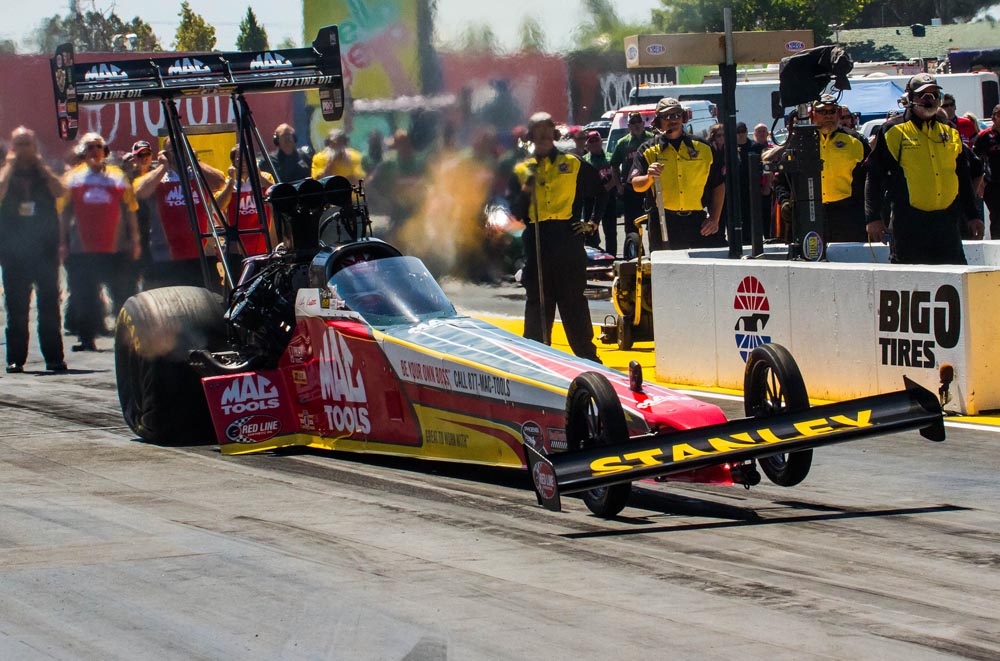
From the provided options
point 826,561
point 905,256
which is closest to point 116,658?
point 826,561

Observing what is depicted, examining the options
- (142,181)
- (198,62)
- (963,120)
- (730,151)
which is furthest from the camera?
(963,120)

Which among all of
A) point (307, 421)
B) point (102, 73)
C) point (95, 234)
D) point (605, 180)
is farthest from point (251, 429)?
point (605, 180)

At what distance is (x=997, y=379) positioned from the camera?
9.64 meters

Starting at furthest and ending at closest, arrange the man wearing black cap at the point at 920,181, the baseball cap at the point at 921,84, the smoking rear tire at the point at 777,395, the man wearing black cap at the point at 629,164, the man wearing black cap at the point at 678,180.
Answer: the man wearing black cap at the point at 629,164 < the man wearing black cap at the point at 678,180 < the man wearing black cap at the point at 920,181 < the baseball cap at the point at 921,84 < the smoking rear tire at the point at 777,395

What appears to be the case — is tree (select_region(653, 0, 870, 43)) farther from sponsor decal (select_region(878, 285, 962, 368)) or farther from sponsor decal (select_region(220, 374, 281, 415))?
sponsor decal (select_region(220, 374, 281, 415))

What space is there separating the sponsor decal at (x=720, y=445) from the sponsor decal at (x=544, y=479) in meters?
0.18

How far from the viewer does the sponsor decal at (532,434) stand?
7.43m

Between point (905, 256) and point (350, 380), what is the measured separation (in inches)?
164

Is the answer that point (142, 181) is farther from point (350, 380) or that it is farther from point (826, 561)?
point (826, 561)

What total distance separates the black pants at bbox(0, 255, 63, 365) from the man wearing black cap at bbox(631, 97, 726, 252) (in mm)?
5687

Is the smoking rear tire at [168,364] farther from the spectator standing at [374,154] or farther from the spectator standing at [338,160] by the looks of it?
the spectator standing at [374,154]

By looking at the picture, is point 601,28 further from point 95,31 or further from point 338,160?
point 95,31

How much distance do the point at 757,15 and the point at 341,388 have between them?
151 ft

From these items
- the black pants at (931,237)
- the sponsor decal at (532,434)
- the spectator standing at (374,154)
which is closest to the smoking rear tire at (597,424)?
the sponsor decal at (532,434)
